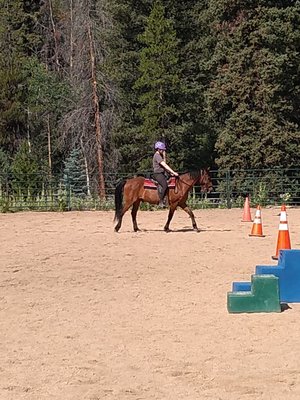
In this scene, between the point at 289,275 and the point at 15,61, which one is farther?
the point at 15,61

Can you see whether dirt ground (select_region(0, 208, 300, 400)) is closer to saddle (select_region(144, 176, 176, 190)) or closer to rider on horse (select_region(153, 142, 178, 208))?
rider on horse (select_region(153, 142, 178, 208))

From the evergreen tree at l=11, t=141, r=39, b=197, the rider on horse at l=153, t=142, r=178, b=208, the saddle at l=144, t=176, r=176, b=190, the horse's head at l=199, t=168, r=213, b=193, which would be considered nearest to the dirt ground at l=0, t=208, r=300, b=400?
the rider on horse at l=153, t=142, r=178, b=208

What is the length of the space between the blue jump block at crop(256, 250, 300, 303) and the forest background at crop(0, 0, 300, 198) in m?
18.9

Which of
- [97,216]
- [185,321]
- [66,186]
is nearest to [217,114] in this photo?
[66,186]

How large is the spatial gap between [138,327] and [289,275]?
2.08 m

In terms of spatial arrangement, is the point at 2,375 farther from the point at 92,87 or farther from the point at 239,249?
the point at 92,87

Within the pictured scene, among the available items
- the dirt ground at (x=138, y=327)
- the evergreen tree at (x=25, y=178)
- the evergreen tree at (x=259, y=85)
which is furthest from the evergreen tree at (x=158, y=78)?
the dirt ground at (x=138, y=327)

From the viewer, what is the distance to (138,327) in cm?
800

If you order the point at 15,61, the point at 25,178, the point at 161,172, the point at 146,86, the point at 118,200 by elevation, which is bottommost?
the point at 118,200

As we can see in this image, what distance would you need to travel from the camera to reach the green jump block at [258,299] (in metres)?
8.52

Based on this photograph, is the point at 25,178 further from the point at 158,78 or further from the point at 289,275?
the point at 289,275

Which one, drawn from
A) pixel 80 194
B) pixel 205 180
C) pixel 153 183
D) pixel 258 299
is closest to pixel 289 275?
pixel 258 299

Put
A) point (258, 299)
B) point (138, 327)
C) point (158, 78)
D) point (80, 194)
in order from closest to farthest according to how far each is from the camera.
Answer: point (138, 327), point (258, 299), point (80, 194), point (158, 78)

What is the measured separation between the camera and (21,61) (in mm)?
43344
